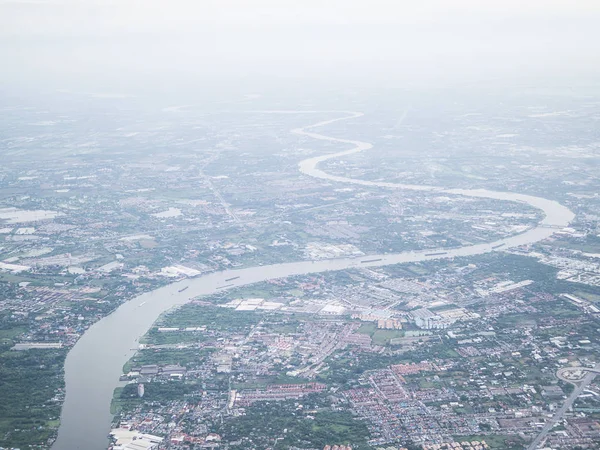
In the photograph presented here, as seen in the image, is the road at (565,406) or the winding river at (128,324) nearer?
the road at (565,406)

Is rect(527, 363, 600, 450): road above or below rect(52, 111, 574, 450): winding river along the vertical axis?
above

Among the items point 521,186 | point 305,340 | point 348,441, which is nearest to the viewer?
point 348,441

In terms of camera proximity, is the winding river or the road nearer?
the road

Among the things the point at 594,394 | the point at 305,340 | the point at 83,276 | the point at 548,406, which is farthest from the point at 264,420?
the point at 83,276

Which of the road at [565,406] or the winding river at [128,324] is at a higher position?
the road at [565,406]

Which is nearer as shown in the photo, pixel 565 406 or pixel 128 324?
pixel 565 406

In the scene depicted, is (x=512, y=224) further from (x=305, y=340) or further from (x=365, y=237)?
(x=305, y=340)

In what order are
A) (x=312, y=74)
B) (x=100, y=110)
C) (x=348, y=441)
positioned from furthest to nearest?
(x=312, y=74)
(x=100, y=110)
(x=348, y=441)

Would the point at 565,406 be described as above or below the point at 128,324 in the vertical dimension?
above
